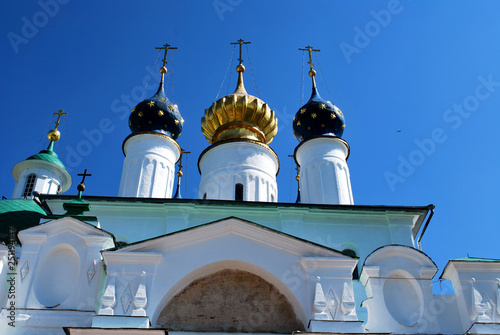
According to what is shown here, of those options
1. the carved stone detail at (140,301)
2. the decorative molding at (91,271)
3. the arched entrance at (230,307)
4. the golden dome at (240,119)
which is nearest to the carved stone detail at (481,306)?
the arched entrance at (230,307)

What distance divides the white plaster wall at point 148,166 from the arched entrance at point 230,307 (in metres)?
6.61

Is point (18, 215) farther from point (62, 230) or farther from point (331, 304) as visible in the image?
point (331, 304)

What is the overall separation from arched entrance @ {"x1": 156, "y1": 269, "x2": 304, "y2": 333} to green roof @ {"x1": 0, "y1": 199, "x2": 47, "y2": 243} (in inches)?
243

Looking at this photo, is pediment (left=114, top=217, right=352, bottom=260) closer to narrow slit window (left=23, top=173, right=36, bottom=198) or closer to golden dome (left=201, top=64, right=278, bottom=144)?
golden dome (left=201, top=64, right=278, bottom=144)

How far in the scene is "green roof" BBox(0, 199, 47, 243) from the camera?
1384 centimetres

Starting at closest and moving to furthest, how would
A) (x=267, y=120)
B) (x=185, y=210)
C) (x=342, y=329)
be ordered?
(x=342, y=329) → (x=185, y=210) → (x=267, y=120)

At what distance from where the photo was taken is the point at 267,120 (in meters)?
17.6

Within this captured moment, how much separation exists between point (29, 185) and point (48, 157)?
50.5 inches

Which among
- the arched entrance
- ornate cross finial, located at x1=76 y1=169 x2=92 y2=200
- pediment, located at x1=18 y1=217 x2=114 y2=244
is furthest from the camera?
ornate cross finial, located at x1=76 y1=169 x2=92 y2=200

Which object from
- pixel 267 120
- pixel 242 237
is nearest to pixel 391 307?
pixel 242 237

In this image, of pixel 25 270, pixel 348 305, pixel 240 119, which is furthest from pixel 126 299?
pixel 240 119

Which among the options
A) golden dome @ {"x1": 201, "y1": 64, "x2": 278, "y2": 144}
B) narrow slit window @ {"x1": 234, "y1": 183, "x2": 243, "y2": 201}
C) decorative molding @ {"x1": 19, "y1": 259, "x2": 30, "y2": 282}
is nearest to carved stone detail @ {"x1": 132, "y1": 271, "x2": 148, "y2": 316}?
decorative molding @ {"x1": 19, "y1": 259, "x2": 30, "y2": 282}

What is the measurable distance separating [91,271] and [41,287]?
919 millimetres

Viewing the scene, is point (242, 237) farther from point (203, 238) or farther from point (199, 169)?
point (199, 169)
